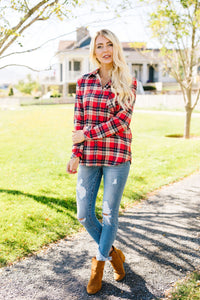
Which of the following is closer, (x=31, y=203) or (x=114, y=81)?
(x=114, y=81)

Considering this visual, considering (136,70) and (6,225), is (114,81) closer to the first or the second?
(6,225)

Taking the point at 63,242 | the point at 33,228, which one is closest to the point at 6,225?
the point at 33,228

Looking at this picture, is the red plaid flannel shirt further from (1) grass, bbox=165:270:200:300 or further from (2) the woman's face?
(1) grass, bbox=165:270:200:300

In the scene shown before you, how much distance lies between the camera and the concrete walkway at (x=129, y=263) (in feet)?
9.66

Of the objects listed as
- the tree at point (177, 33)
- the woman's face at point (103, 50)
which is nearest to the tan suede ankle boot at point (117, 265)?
the woman's face at point (103, 50)

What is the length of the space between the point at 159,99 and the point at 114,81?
27.2m

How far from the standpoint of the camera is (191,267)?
3.35 meters

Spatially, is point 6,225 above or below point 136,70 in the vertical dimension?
below

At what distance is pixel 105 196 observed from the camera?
114 inches

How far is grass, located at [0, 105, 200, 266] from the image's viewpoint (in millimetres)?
4223

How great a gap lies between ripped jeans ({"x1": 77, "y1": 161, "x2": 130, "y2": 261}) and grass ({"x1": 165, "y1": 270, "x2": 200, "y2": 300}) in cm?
63

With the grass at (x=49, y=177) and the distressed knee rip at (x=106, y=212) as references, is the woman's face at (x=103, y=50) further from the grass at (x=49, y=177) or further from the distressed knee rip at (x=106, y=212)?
the grass at (x=49, y=177)

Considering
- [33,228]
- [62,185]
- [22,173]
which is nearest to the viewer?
[33,228]

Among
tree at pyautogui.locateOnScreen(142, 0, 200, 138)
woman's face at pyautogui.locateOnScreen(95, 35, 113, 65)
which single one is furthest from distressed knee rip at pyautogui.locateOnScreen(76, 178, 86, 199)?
tree at pyautogui.locateOnScreen(142, 0, 200, 138)
